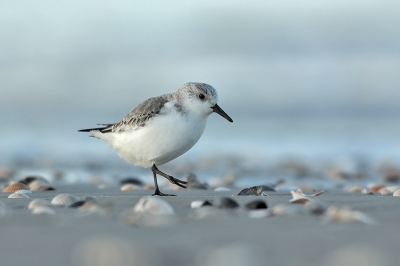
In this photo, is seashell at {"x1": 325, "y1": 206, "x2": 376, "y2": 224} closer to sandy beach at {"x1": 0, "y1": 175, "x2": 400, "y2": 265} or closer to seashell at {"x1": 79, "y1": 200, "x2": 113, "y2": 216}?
sandy beach at {"x1": 0, "y1": 175, "x2": 400, "y2": 265}

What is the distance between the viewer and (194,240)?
2469mm

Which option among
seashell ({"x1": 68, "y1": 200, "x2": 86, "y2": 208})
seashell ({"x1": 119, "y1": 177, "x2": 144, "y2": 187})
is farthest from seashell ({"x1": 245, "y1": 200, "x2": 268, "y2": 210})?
seashell ({"x1": 119, "y1": 177, "x2": 144, "y2": 187})

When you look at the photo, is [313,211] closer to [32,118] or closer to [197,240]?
[197,240]

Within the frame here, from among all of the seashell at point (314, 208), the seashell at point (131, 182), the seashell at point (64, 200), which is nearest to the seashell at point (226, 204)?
the seashell at point (314, 208)

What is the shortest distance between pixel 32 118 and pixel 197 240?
1384 centimetres

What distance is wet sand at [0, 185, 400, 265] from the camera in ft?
7.10

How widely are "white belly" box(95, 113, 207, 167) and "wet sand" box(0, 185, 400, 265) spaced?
154 cm

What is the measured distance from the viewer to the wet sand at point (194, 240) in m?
2.16

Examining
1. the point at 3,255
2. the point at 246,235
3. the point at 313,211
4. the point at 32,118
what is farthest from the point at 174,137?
the point at 32,118

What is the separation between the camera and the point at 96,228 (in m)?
2.78

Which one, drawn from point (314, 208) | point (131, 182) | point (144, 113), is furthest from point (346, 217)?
point (131, 182)

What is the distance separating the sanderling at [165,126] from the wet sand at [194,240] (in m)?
1.55

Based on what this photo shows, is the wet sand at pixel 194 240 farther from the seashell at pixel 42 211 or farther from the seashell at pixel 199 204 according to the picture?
the seashell at pixel 199 204

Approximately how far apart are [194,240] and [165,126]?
2389mm
